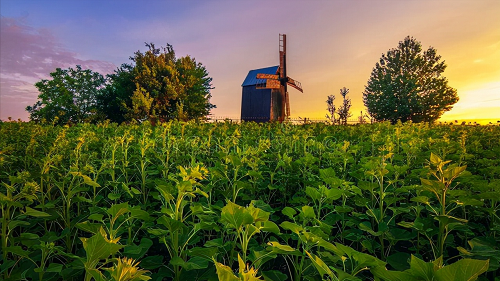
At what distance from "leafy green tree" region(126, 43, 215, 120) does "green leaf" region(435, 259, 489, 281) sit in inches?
1373

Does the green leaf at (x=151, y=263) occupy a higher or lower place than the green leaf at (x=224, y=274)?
lower

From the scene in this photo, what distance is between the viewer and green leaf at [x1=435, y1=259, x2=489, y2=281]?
0.89 meters

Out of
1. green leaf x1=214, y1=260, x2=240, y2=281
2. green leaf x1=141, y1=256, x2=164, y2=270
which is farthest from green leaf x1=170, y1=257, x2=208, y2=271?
green leaf x1=214, y1=260, x2=240, y2=281

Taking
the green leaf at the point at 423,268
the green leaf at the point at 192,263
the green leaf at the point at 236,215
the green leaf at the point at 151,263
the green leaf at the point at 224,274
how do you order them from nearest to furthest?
the green leaf at the point at 224,274 → the green leaf at the point at 423,268 → the green leaf at the point at 236,215 → the green leaf at the point at 192,263 → the green leaf at the point at 151,263

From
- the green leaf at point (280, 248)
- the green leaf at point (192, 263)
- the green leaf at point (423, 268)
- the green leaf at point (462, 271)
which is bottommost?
the green leaf at point (192, 263)

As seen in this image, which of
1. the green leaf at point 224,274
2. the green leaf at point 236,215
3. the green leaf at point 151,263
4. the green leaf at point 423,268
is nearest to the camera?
the green leaf at point 224,274

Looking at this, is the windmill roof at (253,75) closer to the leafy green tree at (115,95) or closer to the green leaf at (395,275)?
the leafy green tree at (115,95)

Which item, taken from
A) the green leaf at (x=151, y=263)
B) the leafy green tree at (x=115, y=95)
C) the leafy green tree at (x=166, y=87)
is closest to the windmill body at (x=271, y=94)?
the leafy green tree at (x=166, y=87)

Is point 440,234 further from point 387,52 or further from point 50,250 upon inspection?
point 387,52

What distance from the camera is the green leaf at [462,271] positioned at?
893mm

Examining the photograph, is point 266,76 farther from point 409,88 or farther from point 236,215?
point 236,215

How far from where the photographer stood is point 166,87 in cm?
3803

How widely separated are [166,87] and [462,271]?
130ft

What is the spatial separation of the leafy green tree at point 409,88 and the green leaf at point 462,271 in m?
50.6
